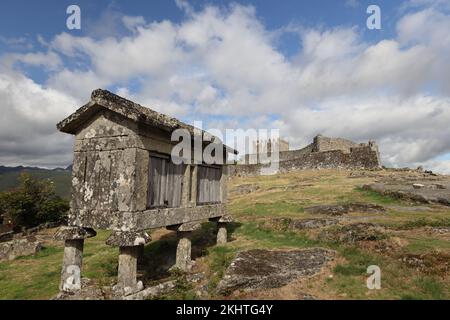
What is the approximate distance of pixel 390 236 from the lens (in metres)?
11.1

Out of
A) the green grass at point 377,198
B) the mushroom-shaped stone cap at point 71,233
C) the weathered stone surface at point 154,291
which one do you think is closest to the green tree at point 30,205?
the mushroom-shaped stone cap at point 71,233

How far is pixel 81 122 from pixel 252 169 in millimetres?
39546

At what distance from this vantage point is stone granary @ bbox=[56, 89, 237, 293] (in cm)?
810

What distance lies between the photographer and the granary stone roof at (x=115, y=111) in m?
8.16

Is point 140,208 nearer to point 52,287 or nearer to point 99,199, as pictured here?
point 99,199

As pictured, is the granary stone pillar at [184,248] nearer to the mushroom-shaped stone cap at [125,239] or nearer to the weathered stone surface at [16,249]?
the mushroom-shaped stone cap at [125,239]

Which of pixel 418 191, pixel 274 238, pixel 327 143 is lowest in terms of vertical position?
pixel 274 238

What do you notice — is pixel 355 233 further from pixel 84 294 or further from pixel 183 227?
pixel 84 294

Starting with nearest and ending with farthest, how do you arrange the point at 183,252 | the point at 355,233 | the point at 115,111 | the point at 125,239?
the point at 125,239 < the point at 115,111 < the point at 183,252 < the point at 355,233

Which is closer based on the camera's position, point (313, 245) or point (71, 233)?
point (71, 233)

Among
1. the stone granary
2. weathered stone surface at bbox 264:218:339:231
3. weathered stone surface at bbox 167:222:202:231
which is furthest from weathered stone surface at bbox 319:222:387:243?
the stone granary

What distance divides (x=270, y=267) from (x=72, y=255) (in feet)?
18.9

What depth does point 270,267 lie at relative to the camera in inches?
370

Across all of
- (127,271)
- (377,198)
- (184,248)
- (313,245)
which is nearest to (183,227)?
(184,248)
